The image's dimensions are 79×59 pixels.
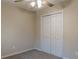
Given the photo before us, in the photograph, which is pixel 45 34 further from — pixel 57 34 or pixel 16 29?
pixel 16 29

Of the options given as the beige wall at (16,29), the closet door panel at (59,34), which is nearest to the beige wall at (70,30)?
the closet door panel at (59,34)

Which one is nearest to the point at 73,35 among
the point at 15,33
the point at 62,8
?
the point at 62,8

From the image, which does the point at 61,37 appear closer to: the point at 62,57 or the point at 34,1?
the point at 62,57

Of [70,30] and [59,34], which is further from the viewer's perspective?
[59,34]

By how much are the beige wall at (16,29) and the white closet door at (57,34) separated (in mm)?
1357

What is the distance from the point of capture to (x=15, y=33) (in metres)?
3.57

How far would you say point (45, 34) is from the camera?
3914 mm

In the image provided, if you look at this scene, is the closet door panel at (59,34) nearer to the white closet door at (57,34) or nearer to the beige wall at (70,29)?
the white closet door at (57,34)

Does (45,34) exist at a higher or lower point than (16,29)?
lower

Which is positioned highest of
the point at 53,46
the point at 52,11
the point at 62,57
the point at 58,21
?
the point at 52,11

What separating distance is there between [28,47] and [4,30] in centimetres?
166

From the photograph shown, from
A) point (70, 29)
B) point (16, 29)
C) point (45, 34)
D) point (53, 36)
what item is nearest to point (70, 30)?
point (70, 29)

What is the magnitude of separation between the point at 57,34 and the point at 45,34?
75 cm

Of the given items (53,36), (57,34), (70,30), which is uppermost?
(70,30)
